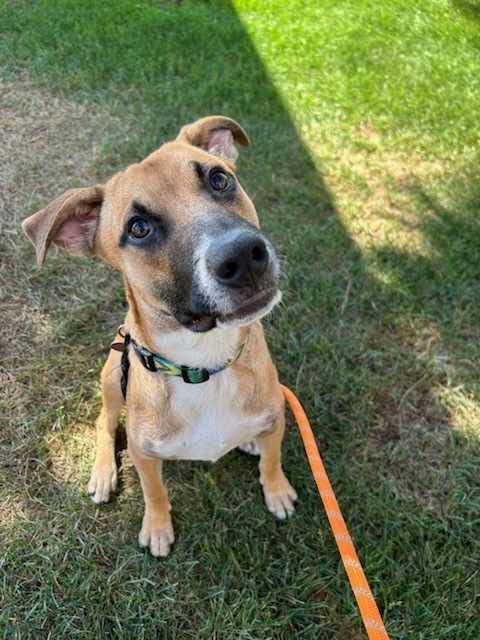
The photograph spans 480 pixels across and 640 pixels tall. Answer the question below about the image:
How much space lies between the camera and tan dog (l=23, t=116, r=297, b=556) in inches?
83.7

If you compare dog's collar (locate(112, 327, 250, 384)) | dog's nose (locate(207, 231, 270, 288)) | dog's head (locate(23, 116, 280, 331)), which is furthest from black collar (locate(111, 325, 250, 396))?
dog's nose (locate(207, 231, 270, 288))

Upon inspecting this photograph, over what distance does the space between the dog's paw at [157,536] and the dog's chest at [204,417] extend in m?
0.62

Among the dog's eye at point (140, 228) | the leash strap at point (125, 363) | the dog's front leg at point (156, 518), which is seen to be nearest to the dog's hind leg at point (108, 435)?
the leash strap at point (125, 363)

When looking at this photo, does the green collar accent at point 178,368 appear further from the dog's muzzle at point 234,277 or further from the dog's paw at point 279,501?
the dog's paw at point 279,501

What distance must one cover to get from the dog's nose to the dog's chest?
80 cm

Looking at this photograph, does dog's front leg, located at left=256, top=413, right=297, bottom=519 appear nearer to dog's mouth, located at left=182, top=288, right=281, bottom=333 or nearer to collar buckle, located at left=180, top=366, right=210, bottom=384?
collar buckle, located at left=180, top=366, right=210, bottom=384

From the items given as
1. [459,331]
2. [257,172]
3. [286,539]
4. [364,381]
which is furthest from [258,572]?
[257,172]

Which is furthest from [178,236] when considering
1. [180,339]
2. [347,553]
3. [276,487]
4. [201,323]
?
[276,487]

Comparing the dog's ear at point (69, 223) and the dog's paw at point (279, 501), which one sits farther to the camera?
the dog's paw at point (279, 501)

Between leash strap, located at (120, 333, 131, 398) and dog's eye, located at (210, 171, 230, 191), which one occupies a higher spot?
dog's eye, located at (210, 171, 230, 191)

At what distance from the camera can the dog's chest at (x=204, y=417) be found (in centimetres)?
270

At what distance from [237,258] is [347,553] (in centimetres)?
157

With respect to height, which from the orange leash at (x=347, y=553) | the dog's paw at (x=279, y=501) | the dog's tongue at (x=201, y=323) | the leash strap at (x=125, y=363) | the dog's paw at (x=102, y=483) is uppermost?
the dog's tongue at (x=201, y=323)

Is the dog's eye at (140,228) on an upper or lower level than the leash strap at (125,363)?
upper
